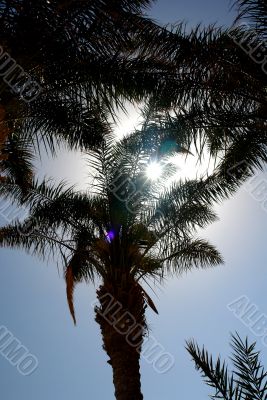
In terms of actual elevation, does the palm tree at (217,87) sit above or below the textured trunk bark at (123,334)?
above

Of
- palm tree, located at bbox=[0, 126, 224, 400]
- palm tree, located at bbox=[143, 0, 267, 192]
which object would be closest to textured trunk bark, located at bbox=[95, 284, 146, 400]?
palm tree, located at bbox=[0, 126, 224, 400]

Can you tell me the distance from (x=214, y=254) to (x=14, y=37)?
7.57 meters

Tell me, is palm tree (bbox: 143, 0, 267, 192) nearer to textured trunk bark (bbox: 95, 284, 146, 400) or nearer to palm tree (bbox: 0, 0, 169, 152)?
palm tree (bbox: 0, 0, 169, 152)

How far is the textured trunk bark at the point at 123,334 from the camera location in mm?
8291

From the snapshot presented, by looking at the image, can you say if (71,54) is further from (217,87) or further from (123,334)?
(123,334)

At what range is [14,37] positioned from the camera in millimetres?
6270

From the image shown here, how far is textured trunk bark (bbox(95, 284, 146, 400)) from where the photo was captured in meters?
8.29

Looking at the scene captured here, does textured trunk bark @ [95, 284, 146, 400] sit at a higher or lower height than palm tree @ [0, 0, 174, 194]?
lower

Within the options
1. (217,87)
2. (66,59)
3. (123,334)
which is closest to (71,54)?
(66,59)

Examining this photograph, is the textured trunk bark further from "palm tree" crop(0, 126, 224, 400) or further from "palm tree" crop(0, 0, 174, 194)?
"palm tree" crop(0, 0, 174, 194)

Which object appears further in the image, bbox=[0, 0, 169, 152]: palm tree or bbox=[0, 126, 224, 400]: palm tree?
bbox=[0, 126, 224, 400]: palm tree

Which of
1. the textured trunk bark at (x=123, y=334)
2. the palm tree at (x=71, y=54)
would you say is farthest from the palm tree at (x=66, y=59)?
the textured trunk bark at (x=123, y=334)

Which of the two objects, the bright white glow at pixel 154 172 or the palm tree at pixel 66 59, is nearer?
the palm tree at pixel 66 59

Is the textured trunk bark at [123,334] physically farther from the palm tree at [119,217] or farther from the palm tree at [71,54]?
the palm tree at [71,54]
